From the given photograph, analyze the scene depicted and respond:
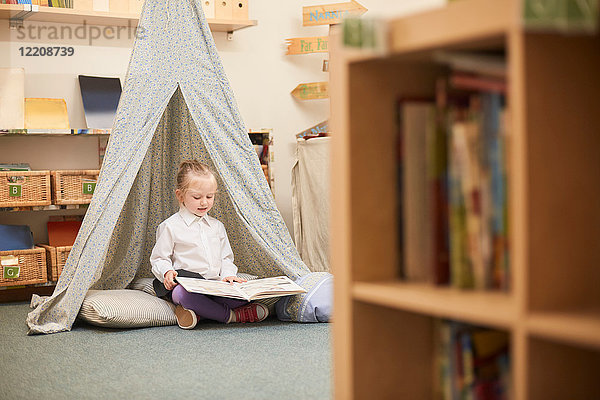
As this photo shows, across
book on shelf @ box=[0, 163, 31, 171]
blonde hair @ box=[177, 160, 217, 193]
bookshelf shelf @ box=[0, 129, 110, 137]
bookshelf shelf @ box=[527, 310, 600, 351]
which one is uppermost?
bookshelf shelf @ box=[0, 129, 110, 137]

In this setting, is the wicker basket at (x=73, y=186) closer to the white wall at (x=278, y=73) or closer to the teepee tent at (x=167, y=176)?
the teepee tent at (x=167, y=176)

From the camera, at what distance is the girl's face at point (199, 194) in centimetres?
301

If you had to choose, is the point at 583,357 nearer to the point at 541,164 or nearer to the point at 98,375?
the point at 541,164

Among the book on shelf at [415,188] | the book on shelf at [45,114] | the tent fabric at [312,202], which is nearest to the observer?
the book on shelf at [415,188]

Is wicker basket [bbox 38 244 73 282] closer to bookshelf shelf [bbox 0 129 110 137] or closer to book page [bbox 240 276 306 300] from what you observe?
bookshelf shelf [bbox 0 129 110 137]

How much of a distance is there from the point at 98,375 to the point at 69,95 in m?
2.13

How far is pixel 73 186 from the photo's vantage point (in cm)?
354

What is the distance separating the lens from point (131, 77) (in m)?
3.01

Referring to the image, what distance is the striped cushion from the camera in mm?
2775

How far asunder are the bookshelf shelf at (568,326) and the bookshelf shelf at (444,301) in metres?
0.03

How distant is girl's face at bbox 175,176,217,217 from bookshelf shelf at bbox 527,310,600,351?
2.32 meters

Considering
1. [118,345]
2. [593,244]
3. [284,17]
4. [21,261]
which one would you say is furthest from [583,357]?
[284,17]

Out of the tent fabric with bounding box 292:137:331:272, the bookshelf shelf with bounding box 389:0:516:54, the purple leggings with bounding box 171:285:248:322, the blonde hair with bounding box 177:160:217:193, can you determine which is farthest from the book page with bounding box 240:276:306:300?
the bookshelf shelf with bounding box 389:0:516:54

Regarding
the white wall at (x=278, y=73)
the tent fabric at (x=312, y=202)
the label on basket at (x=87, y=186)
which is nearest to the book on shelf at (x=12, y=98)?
the label on basket at (x=87, y=186)
